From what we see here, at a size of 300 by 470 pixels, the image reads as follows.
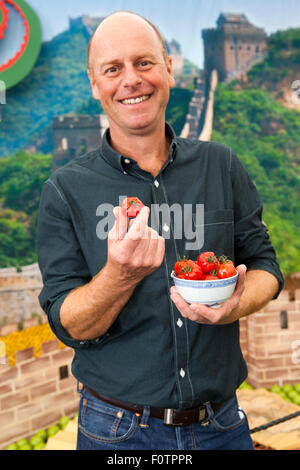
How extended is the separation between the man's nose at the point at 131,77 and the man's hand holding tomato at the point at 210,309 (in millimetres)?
780

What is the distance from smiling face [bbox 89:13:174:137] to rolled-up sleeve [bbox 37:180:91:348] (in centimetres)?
39

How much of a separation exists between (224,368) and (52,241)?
788 millimetres

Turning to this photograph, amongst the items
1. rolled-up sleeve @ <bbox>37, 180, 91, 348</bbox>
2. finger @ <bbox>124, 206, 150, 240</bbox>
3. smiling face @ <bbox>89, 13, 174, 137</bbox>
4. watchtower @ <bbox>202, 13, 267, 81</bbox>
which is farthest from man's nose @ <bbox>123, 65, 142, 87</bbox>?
watchtower @ <bbox>202, 13, 267, 81</bbox>

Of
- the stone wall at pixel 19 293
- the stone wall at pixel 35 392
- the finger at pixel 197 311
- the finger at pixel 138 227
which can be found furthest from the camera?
the stone wall at pixel 19 293

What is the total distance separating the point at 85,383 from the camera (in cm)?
183

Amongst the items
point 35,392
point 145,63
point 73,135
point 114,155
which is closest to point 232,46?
point 73,135

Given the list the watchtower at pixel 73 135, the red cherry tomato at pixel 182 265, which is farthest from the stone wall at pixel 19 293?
the red cherry tomato at pixel 182 265

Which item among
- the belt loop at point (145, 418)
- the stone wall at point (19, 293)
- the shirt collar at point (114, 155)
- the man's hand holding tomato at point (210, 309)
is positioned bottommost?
the stone wall at point (19, 293)

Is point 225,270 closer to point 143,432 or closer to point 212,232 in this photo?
point 212,232

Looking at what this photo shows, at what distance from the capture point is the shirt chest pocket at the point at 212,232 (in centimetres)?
185

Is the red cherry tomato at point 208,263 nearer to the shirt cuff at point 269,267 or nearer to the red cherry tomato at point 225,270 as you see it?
the red cherry tomato at point 225,270

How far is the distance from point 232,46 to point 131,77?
12.3m

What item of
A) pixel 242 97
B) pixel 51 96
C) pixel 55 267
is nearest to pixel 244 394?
pixel 55 267
